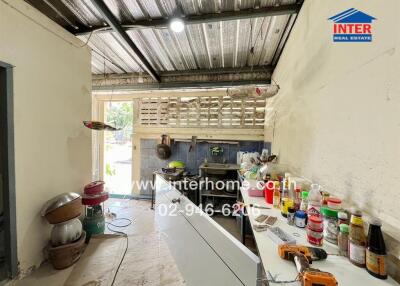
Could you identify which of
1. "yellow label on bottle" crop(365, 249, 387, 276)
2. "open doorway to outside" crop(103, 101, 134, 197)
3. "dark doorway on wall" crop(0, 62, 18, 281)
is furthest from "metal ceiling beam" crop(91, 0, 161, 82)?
"yellow label on bottle" crop(365, 249, 387, 276)

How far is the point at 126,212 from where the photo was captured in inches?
133

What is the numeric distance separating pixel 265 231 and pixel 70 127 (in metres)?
2.51

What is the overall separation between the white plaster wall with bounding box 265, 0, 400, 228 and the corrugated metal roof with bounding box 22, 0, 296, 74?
606mm

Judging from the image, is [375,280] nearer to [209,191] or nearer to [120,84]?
[209,191]

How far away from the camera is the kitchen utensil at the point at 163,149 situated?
3875mm

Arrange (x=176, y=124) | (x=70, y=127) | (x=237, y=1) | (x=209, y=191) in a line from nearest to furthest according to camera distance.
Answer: (x=237, y=1) → (x=70, y=127) → (x=209, y=191) → (x=176, y=124)

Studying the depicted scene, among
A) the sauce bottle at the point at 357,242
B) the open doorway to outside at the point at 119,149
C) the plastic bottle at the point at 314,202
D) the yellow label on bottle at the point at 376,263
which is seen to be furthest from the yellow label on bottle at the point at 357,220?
the open doorway to outside at the point at 119,149

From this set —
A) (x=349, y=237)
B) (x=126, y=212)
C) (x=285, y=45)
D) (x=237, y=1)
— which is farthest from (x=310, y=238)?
(x=126, y=212)

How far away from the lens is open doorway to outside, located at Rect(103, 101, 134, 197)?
4.27 metres

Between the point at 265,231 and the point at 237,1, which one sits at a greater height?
the point at 237,1

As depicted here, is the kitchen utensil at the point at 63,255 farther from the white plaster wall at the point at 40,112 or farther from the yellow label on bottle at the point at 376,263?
the yellow label on bottle at the point at 376,263

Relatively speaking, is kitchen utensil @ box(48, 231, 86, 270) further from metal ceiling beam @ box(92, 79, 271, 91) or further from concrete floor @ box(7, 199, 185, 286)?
metal ceiling beam @ box(92, 79, 271, 91)

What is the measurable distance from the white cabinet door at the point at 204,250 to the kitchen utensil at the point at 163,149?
72.1 inches

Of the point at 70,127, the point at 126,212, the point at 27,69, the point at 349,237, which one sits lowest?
the point at 126,212
